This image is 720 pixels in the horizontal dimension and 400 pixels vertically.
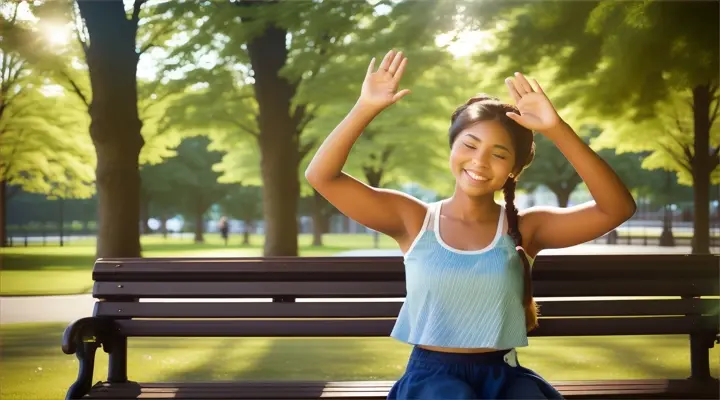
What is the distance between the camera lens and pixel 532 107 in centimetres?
283

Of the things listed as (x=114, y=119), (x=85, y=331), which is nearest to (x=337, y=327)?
(x=85, y=331)

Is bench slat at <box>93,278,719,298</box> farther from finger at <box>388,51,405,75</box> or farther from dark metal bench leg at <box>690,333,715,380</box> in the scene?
finger at <box>388,51,405,75</box>

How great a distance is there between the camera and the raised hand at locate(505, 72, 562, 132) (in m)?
2.79

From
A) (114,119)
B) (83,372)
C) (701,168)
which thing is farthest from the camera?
(701,168)

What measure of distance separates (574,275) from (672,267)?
0.53 metres

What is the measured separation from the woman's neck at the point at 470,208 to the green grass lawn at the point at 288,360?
3795 millimetres

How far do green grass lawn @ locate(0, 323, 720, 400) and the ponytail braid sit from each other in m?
3.76

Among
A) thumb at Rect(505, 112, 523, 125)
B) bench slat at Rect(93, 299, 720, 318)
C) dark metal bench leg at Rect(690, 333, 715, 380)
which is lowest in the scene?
dark metal bench leg at Rect(690, 333, 715, 380)

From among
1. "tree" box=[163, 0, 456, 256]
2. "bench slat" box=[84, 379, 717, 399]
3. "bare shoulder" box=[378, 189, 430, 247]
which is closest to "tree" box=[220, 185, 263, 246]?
"tree" box=[163, 0, 456, 256]

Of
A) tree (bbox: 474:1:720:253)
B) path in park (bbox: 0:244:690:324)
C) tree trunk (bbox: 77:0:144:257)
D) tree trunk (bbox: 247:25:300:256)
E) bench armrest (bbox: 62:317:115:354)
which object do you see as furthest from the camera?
tree trunk (bbox: 247:25:300:256)

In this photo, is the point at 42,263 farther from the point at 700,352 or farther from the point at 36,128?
the point at 700,352

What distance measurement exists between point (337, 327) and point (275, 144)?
49.4 ft

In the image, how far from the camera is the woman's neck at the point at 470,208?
294 centimetres

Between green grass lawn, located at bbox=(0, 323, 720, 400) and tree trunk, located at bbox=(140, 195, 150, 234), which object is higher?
tree trunk, located at bbox=(140, 195, 150, 234)
